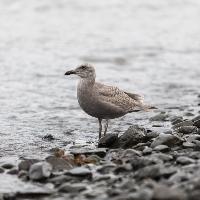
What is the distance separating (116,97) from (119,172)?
3396 millimetres

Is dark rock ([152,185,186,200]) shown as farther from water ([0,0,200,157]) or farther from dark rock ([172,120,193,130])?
dark rock ([172,120,193,130])

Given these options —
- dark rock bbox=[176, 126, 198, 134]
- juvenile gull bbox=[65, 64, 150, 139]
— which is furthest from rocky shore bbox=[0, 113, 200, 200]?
juvenile gull bbox=[65, 64, 150, 139]

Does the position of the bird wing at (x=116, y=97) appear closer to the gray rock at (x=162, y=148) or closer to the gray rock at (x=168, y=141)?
the gray rock at (x=168, y=141)

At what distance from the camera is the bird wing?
1154cm

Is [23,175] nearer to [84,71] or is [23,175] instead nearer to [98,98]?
[98,98]

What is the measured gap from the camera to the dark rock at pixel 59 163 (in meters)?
8.93

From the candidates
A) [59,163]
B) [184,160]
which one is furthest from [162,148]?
[59,163]

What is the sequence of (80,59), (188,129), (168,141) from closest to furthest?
(168,141) < (188,129) < (80,59)

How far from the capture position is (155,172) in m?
7.94

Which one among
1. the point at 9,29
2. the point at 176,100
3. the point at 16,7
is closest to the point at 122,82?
the point at 176,100

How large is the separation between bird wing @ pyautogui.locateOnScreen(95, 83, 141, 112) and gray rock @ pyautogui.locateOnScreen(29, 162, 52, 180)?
302 cm

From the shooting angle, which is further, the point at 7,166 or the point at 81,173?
the point at 7,166

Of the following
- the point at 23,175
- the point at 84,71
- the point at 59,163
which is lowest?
the point at 23,175

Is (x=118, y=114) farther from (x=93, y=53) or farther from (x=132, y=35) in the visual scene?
(x=132, y=35)
